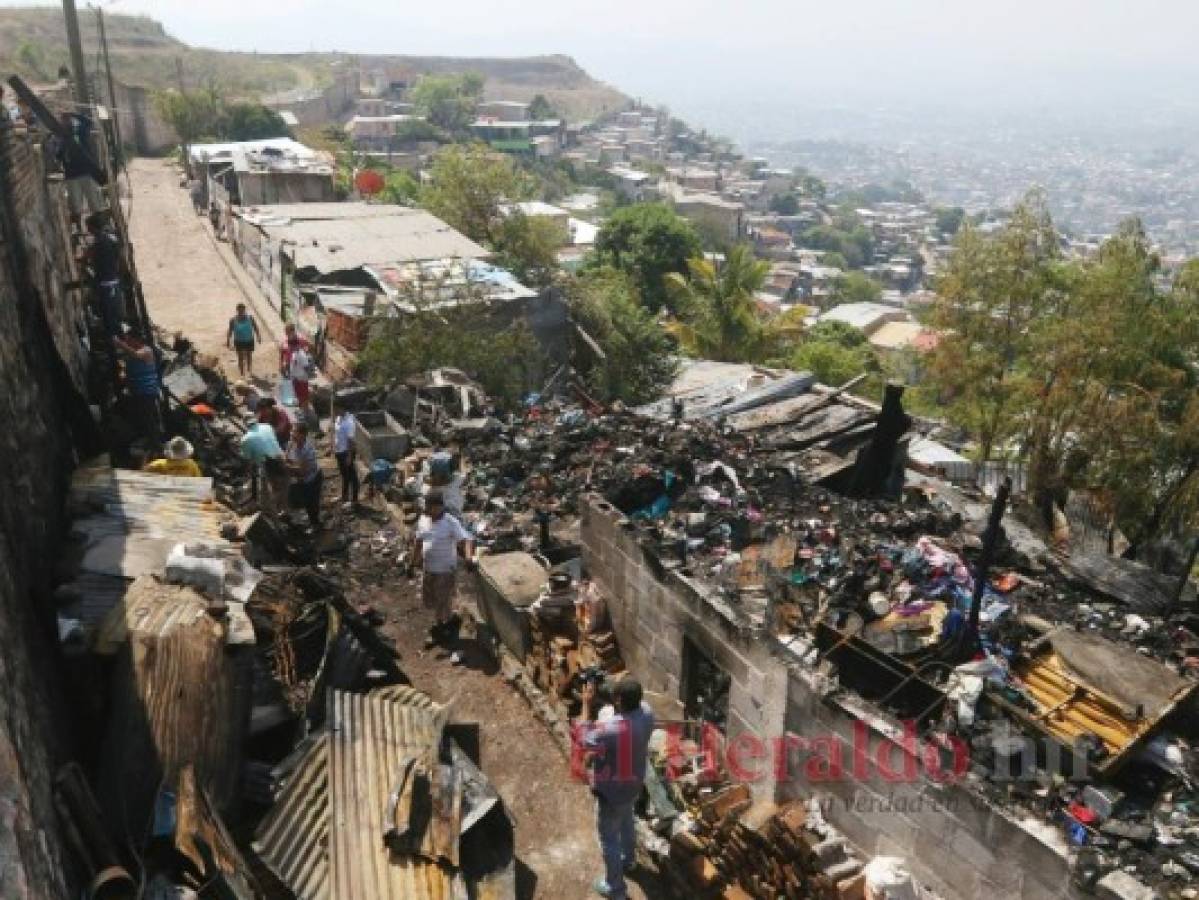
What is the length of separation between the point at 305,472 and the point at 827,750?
24.2 feet

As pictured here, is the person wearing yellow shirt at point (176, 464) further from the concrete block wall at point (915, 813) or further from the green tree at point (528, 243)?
the green tree at point (528, 243)

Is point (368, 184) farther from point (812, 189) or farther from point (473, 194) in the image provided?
point (812, 189)

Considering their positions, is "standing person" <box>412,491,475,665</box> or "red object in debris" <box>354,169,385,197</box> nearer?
"standing person" <box>412,491,475,665</box>

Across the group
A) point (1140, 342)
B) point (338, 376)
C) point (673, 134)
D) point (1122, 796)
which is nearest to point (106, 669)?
point (1122, 796)

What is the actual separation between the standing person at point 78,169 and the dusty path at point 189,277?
3.87m

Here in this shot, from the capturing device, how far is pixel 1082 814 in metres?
6.01

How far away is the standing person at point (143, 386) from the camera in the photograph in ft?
37.8

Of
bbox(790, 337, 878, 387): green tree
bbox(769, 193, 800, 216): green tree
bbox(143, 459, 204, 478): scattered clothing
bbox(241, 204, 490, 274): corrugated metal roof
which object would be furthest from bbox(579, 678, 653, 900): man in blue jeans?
bbox(769, 193, 800, 216): green tree

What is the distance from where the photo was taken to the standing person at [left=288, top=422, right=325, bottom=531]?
11.4 metres

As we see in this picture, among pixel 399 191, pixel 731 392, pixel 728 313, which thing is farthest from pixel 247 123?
pixel 731 392

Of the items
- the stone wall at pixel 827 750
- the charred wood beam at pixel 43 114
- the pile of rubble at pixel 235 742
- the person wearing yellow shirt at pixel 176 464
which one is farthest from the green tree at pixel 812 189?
the pile of rubble at pixel 235 742

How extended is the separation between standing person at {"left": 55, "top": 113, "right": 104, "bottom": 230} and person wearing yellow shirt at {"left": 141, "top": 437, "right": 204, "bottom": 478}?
713 cm

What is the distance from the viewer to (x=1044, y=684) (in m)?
7.23

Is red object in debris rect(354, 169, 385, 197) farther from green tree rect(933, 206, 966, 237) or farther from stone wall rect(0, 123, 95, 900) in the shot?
green tree rect(933, 206, 966, 237)
